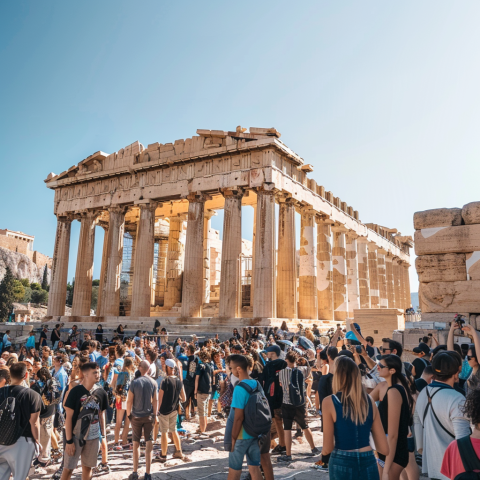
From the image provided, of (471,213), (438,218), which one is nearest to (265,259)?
(438,218)

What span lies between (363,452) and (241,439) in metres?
1.90

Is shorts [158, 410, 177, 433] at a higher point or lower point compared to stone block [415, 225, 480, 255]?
lower

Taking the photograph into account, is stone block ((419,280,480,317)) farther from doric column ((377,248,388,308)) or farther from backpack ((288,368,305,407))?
doric column ((377,248,388,308))

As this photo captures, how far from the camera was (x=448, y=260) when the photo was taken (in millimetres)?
10289

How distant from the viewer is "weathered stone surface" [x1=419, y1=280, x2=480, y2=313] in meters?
9.95

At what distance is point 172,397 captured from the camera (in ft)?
23.0

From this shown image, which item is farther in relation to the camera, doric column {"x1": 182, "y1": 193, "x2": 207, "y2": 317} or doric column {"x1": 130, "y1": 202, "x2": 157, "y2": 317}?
doric column {"x1": 130, "y1": 202, "x2": 157, "y2": 317}

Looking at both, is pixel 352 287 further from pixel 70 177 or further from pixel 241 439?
pixel 241 439

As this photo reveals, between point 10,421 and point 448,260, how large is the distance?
9.58m

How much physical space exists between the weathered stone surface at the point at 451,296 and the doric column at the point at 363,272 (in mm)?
22011

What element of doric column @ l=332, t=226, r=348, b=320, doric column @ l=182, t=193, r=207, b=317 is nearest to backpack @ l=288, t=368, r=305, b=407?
doric column @ l=182, t=193, r=207, b=317

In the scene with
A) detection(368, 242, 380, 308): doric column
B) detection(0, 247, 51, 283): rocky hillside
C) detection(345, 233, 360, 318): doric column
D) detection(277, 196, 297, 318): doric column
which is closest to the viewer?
detection(277, 196, 297, 318): doric column

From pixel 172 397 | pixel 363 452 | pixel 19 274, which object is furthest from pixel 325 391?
pixel 19 274

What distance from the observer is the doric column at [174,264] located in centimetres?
3012
